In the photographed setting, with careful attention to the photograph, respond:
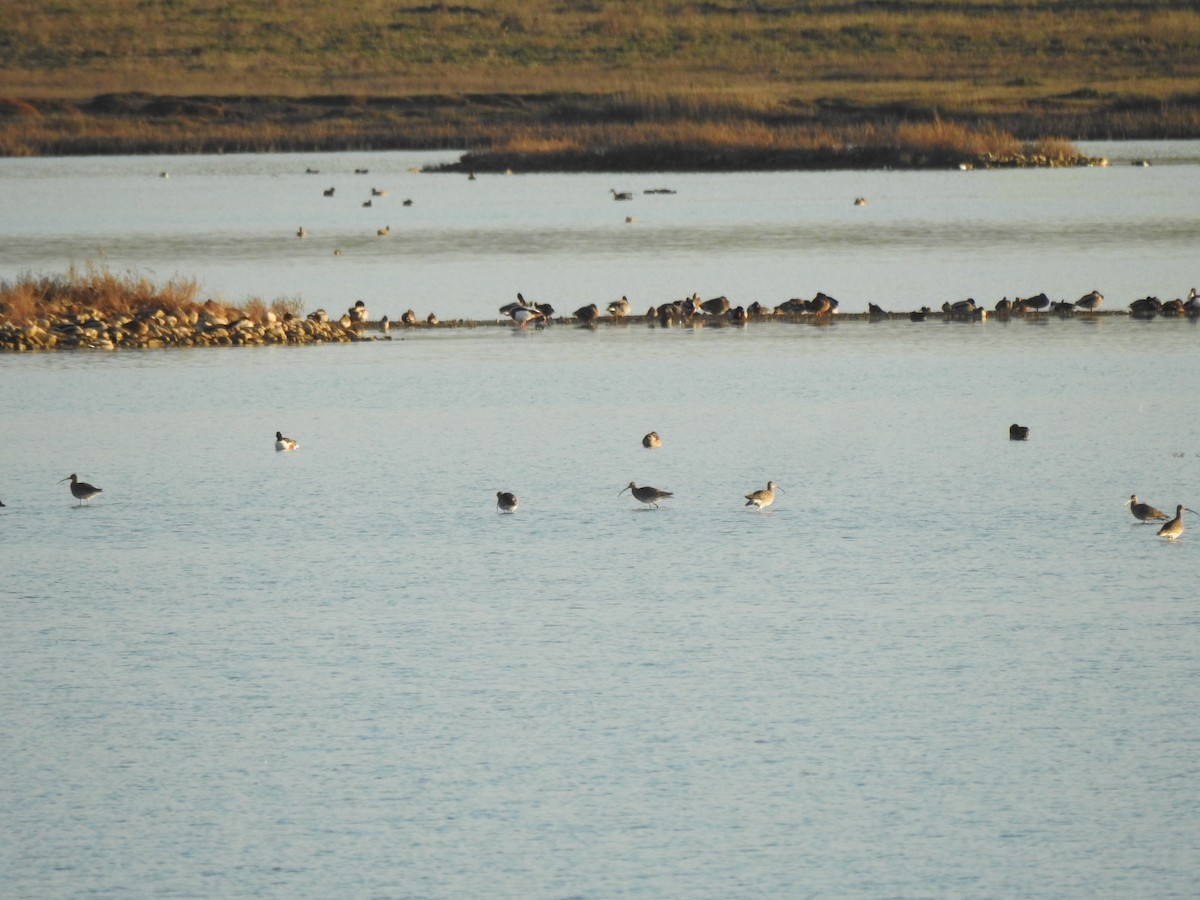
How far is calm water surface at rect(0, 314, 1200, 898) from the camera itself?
8633 millimetres

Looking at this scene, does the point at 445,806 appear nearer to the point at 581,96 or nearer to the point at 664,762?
the point at 664,762

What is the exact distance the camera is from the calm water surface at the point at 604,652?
863cm

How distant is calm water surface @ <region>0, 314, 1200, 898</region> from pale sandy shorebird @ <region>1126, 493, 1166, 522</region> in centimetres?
27

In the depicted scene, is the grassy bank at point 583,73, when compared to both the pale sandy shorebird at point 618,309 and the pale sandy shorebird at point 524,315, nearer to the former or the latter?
the pale sandy shorebird at point 618,309

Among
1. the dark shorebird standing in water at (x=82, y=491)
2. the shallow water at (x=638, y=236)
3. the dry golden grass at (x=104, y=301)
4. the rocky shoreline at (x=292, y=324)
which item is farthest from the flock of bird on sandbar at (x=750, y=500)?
the shallow water at (x=638, y=236)

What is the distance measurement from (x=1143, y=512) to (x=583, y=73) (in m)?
111

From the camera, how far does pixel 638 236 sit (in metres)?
48.8

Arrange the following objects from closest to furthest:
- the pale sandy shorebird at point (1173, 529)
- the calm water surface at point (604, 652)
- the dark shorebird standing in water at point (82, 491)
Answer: the calm water surface at point (604, 652)
the pale sandy shorebird at point (1173, 529)
the dark shorebird standing in water at point (82, 491)

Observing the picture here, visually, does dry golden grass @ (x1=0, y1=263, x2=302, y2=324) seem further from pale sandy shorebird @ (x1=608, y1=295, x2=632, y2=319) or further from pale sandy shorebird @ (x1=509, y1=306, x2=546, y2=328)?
pale sandy shorebird @ (x1=608, y1=295, x2=632, y2=319)

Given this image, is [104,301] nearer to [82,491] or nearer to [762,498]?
[82,491]

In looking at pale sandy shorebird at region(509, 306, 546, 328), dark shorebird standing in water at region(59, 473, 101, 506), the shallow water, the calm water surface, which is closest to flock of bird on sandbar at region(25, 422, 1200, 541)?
dark shorebird standing in water at region(59, 473, 101, 506)

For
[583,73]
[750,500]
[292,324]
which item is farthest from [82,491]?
[583,73]

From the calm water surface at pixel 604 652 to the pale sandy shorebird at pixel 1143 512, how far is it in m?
0.27

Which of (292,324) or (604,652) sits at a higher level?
(292,324)
